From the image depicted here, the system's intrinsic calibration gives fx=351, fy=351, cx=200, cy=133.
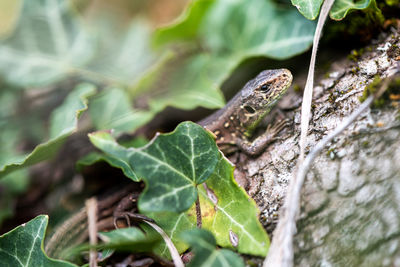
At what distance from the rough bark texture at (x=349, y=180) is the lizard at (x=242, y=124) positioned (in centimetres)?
35

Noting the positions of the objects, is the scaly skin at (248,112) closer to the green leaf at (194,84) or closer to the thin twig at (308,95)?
the green leaf at (194,84)

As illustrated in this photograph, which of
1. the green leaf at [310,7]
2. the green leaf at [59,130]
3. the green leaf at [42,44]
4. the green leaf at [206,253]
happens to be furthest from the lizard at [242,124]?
the green leaf at [42,44]

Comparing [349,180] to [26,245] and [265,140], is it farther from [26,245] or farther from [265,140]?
[26,245]

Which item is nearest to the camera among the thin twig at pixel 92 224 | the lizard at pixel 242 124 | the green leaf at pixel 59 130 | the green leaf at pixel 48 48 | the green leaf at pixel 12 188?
the thin twig at pixel 92 224

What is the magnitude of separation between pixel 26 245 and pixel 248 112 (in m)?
1.87

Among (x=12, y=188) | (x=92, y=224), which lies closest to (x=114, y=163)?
(x=92, y=224)

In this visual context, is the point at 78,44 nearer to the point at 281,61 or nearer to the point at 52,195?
the point at 52,195

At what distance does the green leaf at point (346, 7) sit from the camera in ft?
7.32

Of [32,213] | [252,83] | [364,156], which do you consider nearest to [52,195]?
[32,213]

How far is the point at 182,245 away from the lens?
1987 millimetres

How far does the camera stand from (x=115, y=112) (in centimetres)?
309

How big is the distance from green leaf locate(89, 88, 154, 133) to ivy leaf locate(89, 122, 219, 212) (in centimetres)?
96

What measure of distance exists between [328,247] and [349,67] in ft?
4.07

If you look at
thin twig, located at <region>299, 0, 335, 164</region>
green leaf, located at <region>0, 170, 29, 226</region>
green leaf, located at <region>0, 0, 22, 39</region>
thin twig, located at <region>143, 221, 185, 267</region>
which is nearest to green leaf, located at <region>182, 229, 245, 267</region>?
thin twig, located at <region>143, 221, 185, 267</region>
